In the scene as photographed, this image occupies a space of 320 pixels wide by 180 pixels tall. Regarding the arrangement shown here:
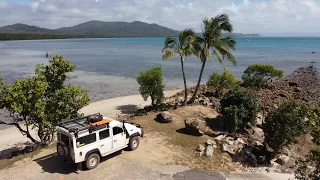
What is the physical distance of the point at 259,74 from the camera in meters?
43.3

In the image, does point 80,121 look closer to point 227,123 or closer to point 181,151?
point 181,151

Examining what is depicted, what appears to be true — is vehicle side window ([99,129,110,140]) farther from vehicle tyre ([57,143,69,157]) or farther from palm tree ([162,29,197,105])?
palm tree ([162,29,197,105])

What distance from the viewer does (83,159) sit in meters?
13.2

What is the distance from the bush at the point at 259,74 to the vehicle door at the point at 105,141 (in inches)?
1246

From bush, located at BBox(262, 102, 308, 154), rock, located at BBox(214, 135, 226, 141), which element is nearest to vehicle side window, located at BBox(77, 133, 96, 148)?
rock, located at BBox(214, 135, 226, 141)

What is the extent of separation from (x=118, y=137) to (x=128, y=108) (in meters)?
17.9

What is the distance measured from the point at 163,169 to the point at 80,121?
5.46 m

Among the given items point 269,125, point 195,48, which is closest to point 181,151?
point 269,125

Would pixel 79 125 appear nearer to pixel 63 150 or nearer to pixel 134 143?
pixel 63 150

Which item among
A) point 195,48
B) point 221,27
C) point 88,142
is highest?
point 221,27

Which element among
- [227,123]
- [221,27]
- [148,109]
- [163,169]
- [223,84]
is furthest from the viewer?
[223,84]

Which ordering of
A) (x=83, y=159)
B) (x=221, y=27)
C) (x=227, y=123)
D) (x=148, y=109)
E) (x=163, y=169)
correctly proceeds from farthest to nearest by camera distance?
(x=148, y=109) < (x=221, y=27) < (x=227, y=123) < (x=163, y=169) < (x=83, y=159)

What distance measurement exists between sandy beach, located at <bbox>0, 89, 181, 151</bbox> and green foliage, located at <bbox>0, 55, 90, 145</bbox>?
6795 millimetres

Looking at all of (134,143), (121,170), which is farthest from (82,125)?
(134,143)
